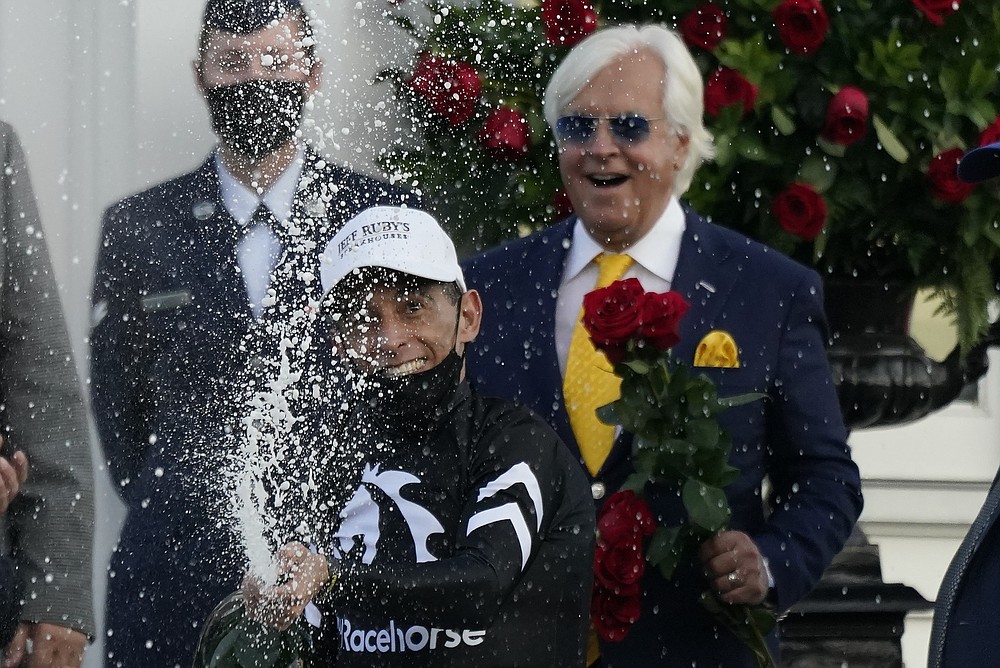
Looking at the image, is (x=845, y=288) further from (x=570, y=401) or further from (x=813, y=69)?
(x=570, y=401)

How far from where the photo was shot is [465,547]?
6.07 feet

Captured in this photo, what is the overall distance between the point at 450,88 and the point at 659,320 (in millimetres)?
826

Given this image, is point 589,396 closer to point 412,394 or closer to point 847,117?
point 412,394

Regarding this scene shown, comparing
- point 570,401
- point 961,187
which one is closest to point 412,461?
point 570,401

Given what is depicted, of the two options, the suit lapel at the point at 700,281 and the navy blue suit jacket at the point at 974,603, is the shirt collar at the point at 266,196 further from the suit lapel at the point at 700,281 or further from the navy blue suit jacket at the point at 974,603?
the navy blue suit jacket at the point at 974,603

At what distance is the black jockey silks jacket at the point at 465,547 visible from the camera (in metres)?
1.81

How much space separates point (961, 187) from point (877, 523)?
2.19 m

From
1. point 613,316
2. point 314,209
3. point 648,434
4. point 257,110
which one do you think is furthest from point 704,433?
point 257,110

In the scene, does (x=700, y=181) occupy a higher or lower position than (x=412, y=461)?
higher

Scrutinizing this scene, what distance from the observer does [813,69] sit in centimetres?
284

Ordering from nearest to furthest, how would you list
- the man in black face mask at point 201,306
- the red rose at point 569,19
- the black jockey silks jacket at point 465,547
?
the black jockey silks jacket at point 465,547
the man in black face mask at point 201,306
the red rose at point 569,19

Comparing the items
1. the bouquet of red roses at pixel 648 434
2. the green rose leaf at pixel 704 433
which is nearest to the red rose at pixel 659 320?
the bouquet of red roses at pixel 648 434

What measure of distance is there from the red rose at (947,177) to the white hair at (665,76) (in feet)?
1.70

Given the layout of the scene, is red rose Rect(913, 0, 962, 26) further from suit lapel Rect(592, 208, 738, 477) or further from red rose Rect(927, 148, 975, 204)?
suit lapel Rect(592, 208, 738, 477)
